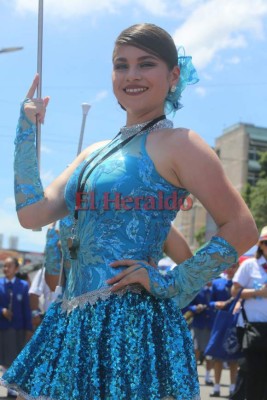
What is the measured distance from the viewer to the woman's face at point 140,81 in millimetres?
2623

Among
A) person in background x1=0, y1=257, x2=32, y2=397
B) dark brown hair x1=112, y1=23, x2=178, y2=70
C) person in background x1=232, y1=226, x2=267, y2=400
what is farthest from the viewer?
person in background x1=0, y1=257, x2=32, y2=397

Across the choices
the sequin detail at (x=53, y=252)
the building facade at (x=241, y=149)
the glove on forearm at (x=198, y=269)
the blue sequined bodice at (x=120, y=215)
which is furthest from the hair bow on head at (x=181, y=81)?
the building facade at (x=241, y=149)

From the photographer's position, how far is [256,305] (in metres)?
7.14

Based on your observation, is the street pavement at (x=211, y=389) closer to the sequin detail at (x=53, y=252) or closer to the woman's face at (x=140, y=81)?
the sequin detail at (x=53, y=252)

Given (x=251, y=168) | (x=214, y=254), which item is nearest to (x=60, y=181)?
(x=214, y=254)

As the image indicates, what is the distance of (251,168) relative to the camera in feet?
244

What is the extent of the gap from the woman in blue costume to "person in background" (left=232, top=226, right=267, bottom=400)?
4.72 meters

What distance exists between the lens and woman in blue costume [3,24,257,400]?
234cm

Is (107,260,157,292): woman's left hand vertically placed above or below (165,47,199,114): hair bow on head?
below

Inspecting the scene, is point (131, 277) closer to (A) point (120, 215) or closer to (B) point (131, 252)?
(B) point (131, 252)

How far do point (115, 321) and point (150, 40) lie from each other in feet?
3.13

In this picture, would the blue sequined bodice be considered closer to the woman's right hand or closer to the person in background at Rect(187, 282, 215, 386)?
the woman's right hand

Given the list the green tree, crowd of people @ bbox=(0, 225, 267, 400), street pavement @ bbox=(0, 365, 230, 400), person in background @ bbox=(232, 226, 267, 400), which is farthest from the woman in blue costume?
the green tree

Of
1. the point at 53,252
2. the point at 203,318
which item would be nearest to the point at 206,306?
the point at 203,318
